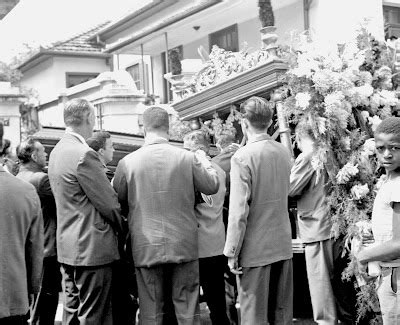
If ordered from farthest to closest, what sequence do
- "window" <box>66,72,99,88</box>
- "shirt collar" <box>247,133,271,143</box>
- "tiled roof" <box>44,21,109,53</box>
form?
"window" <box>66,72,99,88</box>
"tiled roof" <box>44,21,109,53</box>
"shirt collar" <box>247,133,271,143</box>

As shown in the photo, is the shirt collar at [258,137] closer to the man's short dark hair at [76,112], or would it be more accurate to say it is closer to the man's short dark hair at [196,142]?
the man's short dark hair at [196,142]

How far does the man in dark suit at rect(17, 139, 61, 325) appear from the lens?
5754 mm

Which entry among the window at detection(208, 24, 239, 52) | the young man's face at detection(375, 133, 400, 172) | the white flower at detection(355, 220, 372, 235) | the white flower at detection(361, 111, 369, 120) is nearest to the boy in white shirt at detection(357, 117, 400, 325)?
the young man's face at detection(375, 133, 400, 172)

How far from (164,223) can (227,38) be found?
44.6ft

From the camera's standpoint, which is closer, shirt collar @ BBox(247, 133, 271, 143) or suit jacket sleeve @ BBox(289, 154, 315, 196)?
shirt collar @ BBox(247, 133, 271, 143)

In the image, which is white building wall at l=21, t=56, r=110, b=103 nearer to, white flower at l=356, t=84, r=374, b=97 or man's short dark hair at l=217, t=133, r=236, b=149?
man's short dark hair at l=217, t=133, r=236, b=149

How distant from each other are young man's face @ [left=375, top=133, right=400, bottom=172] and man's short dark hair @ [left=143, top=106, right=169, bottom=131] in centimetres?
193

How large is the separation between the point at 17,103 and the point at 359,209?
943cm

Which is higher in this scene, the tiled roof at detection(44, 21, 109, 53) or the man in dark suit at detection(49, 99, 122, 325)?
the tiled roof at detection(44, 21, 109, 53)

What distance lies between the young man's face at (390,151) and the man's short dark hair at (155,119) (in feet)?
6.33

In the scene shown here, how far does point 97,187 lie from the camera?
4945mm

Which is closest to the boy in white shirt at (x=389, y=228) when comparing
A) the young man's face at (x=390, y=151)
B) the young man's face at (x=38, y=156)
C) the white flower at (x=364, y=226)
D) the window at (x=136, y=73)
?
the young man's face at (x=390, y=151)

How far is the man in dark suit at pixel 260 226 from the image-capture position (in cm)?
492

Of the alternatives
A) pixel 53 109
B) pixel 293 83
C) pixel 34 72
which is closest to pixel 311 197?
pixel 293 83
